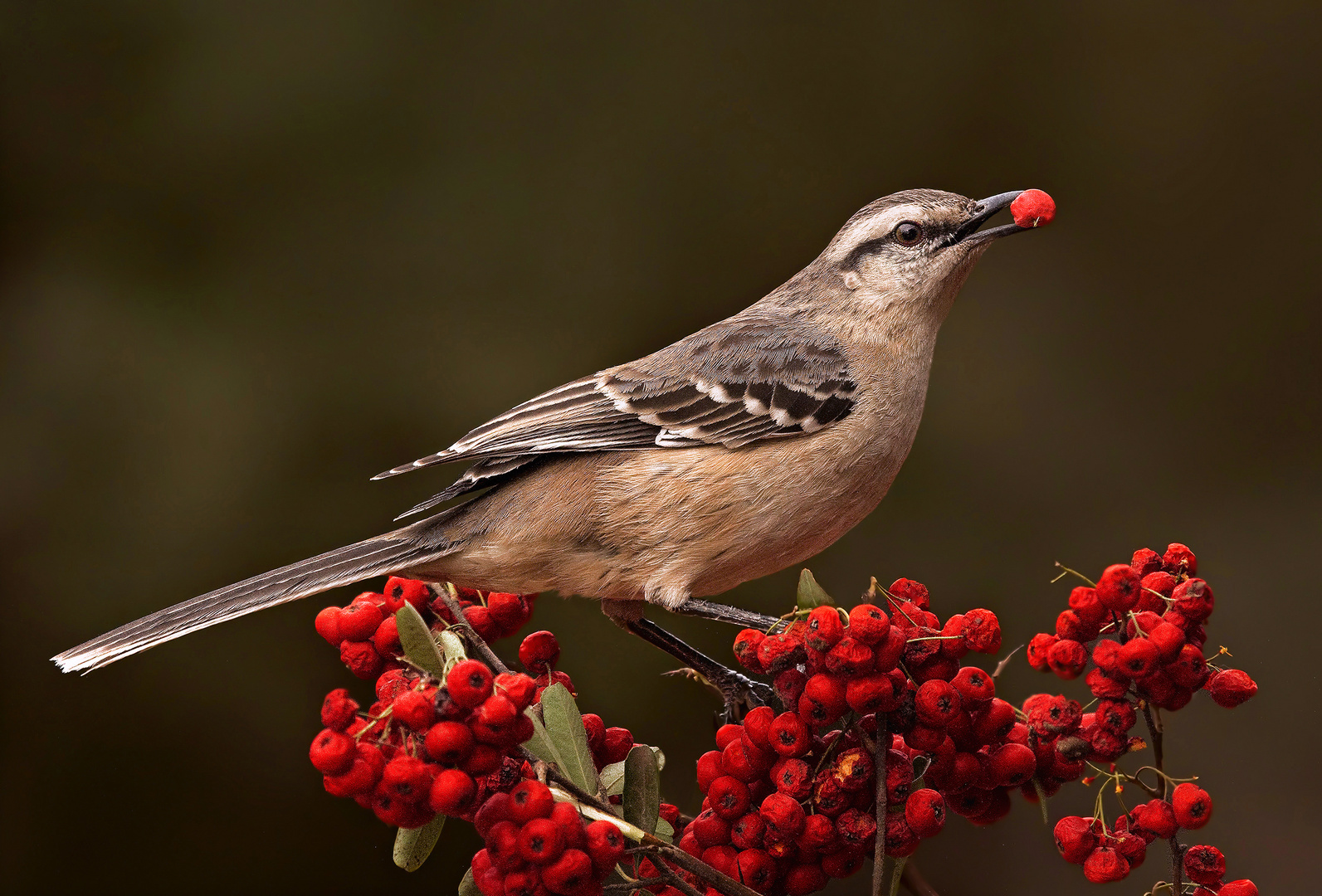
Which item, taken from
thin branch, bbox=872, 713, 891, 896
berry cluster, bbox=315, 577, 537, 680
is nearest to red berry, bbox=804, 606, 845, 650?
thin branch, bbox=872, 713, 891, 896

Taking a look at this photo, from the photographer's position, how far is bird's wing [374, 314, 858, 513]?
1834 millimetres

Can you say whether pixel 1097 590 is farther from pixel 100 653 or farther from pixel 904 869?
pixel 100 653

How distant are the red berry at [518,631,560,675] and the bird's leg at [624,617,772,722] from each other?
317mm

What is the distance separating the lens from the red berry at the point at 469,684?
1.01 metres

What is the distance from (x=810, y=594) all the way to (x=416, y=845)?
52 centimetres

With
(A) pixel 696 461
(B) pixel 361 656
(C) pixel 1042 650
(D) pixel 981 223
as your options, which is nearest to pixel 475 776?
(B) pixel 361 656

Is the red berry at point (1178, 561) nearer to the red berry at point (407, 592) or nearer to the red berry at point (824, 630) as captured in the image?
the red berry at point (824, 630)

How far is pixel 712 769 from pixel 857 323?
105 centimetres

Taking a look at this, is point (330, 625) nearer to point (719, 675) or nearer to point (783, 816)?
point (783, 816)

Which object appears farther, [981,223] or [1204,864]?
[981,223]

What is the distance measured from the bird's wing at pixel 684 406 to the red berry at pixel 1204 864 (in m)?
0.87

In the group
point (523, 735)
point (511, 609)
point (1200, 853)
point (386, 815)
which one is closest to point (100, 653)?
point (511, 609)

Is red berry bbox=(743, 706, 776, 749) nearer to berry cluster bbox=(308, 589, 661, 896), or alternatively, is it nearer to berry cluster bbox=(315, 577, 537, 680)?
berry cluster bbox=(308, 589, 661, 896)

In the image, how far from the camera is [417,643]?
42.9 inches
